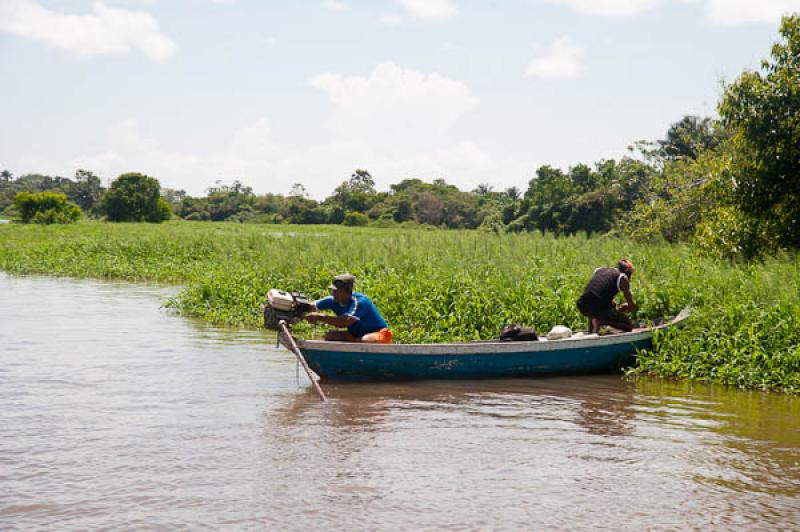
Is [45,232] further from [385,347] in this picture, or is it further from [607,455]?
[607,455]

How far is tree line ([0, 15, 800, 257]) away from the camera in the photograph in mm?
12844

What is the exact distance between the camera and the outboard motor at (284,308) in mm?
8703

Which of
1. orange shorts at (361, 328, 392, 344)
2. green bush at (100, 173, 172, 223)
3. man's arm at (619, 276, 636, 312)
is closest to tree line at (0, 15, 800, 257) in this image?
green bush at (100, 173, 172, 223)

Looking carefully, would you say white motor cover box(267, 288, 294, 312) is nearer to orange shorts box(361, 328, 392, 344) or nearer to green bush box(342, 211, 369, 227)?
orange shorts box(361, 328, 392, 344)

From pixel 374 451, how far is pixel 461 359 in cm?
289

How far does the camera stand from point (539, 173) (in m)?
43.1

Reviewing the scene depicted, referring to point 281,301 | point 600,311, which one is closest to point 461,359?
point 600,311

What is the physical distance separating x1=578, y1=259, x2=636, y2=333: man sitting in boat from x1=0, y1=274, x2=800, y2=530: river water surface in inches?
41.4

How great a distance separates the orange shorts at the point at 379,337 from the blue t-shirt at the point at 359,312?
6cm

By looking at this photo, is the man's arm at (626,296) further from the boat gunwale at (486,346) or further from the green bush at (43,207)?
the green bush at (43,207)

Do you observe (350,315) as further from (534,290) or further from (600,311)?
(534,290)

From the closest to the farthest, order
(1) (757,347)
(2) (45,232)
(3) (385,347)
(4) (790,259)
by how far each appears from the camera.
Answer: (3) (385,347) < (1) (757,347) < (4) (790,259) < (2) (45,232)

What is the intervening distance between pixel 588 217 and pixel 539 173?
31.1 ft

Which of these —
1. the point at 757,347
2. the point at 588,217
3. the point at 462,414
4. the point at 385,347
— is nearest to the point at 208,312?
the point at 385,347
